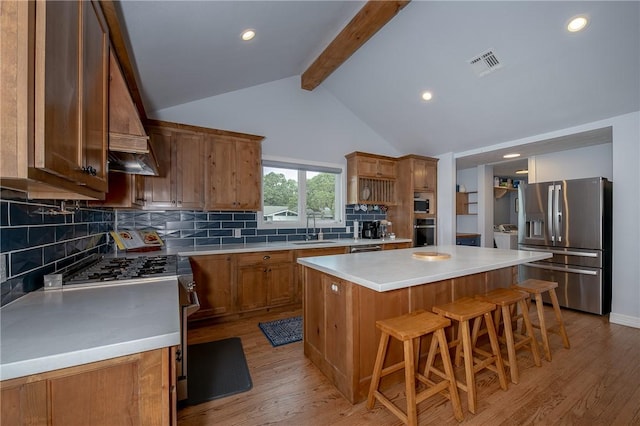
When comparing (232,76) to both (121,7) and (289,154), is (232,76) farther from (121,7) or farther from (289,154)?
(121,7)

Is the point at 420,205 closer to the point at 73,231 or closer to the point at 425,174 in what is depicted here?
the point at 425,174

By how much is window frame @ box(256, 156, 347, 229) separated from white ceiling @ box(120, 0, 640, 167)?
3.76 ft

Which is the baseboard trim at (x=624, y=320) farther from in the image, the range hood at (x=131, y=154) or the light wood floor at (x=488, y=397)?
the range hood at (x=131, y=154)

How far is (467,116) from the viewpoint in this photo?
151 inches

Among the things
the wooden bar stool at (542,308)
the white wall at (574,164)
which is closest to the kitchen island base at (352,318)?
the wooden bar stool at (542,308)

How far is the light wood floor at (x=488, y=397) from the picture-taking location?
1646 millimetres

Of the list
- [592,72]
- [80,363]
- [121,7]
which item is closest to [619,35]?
[592,72]

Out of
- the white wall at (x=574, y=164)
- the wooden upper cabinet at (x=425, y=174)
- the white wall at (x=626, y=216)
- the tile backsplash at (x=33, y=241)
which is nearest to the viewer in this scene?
the tile backsplash at (x=33, y=241)

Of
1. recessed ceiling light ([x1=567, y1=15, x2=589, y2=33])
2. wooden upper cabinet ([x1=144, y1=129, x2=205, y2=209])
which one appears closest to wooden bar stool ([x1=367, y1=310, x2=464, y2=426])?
wooden upper cabinet ([x1=144, y1=129, x2=205, y2=209])

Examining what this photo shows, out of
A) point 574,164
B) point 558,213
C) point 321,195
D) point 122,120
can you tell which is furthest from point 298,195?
point 574,164

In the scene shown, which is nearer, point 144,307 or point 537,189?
point 144,307

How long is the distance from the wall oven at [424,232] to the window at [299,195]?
140 centimetres

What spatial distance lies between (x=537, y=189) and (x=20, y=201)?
207 inches

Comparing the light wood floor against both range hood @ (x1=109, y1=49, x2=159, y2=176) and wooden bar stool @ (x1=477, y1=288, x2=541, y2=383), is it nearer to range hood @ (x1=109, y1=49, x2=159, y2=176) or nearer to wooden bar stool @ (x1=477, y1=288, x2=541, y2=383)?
wooden bar stool @ (x1=477, y1=288, x2=541, y2=383)
